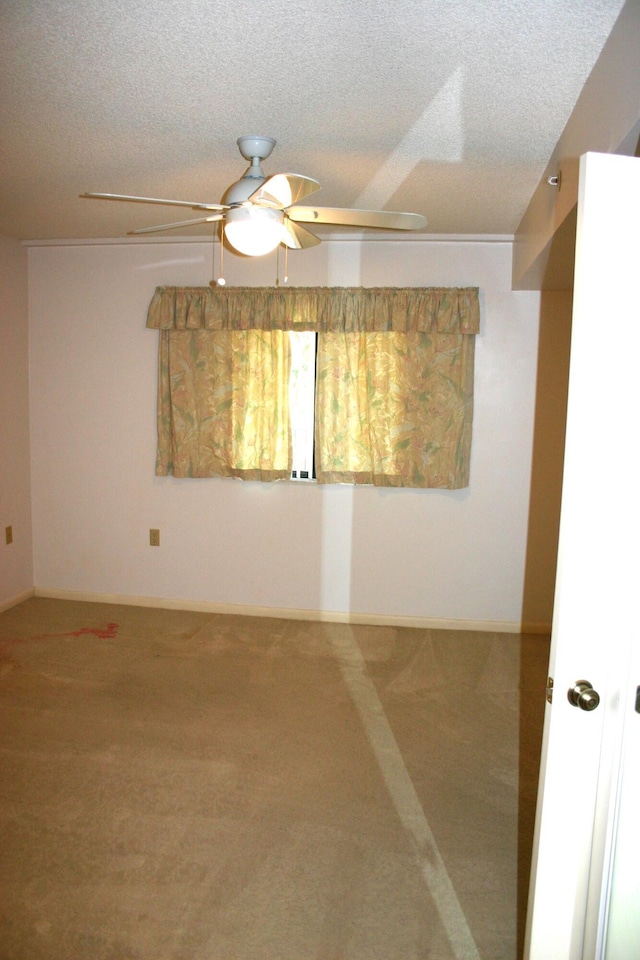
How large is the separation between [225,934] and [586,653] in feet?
4.22

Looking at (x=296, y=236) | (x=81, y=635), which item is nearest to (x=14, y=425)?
(x=81, y=635)

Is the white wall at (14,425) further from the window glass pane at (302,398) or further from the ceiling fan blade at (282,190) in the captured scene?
the ceiling fan blade at (282,190)

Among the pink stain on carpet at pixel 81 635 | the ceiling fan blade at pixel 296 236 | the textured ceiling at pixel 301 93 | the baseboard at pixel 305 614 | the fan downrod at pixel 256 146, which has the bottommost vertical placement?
the pink stain on carpet at pixel 81 635

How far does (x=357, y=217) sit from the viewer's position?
252cm

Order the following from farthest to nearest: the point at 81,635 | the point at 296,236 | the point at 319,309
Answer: the point at 319,309, the point at 81,635, the point at 296,236

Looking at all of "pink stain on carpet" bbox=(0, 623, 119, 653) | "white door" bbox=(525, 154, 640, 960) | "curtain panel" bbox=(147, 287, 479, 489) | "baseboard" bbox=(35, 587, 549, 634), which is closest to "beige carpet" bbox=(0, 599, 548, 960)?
"pink stain on carpet" bbox=(0, 623, 119, 653)

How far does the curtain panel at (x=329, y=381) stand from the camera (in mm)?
4094

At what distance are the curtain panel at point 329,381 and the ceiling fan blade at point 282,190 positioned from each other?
1.78m

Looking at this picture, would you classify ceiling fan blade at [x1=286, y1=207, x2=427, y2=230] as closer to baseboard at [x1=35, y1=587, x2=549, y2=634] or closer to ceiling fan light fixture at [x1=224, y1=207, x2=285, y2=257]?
ceiling fan light fixture at [x1=224, y1=207, x2=285, y2=257]

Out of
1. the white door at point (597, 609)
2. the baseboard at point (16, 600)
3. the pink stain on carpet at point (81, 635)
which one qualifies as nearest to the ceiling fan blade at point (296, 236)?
the white door at point (597, 609)

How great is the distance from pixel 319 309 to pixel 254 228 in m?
1.82

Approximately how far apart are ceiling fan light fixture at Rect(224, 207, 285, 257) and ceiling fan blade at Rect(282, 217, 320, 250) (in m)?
0.20

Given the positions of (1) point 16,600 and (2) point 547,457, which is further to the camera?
(1) point 16,600

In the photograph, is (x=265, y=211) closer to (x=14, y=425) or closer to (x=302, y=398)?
(x=302, y=398)
